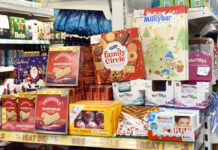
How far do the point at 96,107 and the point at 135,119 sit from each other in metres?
0.22

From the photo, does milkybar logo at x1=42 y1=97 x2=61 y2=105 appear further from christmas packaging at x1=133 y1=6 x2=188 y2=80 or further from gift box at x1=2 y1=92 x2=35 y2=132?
christmas packaging at x1=133 y1=6 x2=188 y2=80

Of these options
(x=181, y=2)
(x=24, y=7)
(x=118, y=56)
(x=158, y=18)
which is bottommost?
(x=118, y=56)

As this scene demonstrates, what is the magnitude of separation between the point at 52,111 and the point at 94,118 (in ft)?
0.86

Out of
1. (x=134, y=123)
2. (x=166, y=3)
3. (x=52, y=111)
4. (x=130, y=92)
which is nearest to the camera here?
(x=134, y=123)

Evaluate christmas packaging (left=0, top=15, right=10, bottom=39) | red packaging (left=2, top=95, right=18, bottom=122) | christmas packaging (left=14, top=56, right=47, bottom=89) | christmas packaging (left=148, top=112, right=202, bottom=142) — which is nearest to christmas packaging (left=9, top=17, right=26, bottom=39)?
christmas packaging (left=0, top=15, right=10, bottom=39)

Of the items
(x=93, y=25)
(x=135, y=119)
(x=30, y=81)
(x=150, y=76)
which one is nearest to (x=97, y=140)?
(x=135, y=119)

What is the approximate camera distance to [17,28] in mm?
4145

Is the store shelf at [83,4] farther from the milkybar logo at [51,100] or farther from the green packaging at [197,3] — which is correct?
the milkybar logo at [51,100]

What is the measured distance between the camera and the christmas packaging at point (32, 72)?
2.02 metres

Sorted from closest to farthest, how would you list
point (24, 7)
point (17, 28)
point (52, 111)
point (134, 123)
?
point (134, 123) → point (52, 111) → point (17, 28) → point (24, 7)

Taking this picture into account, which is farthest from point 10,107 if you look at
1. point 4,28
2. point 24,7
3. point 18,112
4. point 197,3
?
point 24,7

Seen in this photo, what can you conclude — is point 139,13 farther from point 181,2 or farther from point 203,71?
point 203,71

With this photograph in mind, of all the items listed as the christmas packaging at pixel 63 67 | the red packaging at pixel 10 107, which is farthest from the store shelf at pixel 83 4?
the red packaging at pixel 10 107

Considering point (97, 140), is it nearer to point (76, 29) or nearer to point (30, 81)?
point (30, 81)
